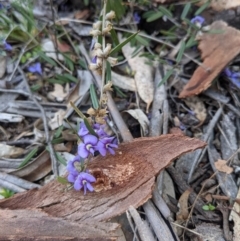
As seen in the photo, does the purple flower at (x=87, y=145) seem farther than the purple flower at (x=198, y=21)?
No

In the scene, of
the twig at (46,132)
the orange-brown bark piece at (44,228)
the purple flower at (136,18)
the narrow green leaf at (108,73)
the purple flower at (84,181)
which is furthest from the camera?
the purple flower at (136,18)

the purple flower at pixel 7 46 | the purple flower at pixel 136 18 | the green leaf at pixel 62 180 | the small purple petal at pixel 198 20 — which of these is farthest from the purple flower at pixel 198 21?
the green leaf at pixel 62 180

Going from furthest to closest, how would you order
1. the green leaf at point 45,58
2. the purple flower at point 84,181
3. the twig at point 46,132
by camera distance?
the green leaf at point 45,58
the twig at point 46,132
the purple flower at point 84,181

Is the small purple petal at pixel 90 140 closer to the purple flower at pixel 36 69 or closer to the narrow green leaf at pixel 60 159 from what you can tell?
the narrow green leaf at pixel 60 159

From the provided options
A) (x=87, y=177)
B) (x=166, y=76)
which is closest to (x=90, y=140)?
(x=87, y=177)

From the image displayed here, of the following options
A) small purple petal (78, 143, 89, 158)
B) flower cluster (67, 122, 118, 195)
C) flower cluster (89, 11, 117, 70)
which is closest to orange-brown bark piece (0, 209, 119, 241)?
flower cluster (67, 122, 118, 195)

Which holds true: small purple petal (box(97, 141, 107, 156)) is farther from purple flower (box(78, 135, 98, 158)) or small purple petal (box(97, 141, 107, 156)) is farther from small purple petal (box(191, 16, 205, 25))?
small purple petal (box(191, 16, 205, 25))
